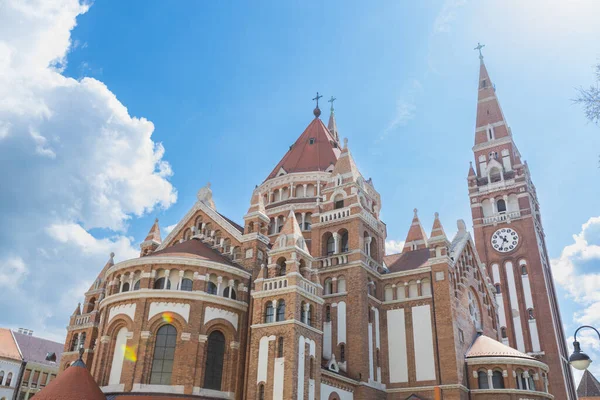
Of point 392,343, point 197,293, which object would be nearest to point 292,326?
point 197,293

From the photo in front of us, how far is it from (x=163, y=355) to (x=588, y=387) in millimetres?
56004

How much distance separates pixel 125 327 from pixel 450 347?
1986 cm

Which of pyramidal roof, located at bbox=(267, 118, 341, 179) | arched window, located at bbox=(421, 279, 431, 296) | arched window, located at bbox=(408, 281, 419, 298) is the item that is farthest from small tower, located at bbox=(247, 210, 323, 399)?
pyramidal roof, located at bbox=(267, 118, 341, 179)

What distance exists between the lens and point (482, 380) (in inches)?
1374

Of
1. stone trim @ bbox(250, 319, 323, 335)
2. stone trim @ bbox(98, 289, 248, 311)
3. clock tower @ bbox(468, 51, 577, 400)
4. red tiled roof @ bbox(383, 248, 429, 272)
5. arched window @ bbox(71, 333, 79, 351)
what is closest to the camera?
stone trim @ bbox(250, 319, 323, 335)

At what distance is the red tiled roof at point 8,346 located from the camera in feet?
200

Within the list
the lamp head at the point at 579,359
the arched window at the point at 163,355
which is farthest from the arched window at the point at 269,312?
the lamp head at the point at 579,359

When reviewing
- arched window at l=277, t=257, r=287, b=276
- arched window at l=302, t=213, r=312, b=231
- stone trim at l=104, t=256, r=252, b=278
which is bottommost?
stone trim at l=104, t=256, r=252, b=278

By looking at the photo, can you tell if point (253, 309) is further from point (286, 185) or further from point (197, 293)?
point (286, 185)

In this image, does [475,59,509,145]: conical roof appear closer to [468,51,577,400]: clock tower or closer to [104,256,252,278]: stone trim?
[468,51,577,400]: clock tower

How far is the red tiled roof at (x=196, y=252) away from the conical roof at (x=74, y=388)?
7.73 metres

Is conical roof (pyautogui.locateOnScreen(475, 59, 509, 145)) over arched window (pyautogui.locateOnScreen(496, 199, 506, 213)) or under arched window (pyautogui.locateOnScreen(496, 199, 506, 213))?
over

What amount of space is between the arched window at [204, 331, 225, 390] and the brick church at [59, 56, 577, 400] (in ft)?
0.22

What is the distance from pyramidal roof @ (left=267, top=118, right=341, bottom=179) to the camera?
50.1m
